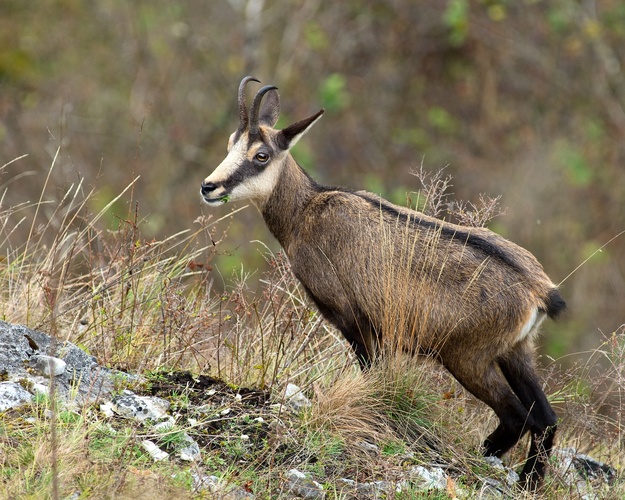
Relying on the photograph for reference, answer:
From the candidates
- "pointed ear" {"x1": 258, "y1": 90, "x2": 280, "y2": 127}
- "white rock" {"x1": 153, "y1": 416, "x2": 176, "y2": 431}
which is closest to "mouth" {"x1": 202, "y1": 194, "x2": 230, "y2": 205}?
"pointed ear" {"x1": 258, "y1": 90, "x2": 280, "y2": 127}

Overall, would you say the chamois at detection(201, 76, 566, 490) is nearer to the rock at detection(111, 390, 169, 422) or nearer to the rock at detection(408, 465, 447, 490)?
the rock at detection(408, 465, 447, 490)

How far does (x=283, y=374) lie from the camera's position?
6551 mm

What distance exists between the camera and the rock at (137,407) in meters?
5.67

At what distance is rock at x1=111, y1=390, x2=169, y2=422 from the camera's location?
5.67 m

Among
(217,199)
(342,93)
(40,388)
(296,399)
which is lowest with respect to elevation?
(342,93)

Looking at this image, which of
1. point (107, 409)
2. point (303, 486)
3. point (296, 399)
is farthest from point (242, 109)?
point (303, 486)

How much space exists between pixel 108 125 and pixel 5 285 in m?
12.7

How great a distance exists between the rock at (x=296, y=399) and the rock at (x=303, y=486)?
0.67 m

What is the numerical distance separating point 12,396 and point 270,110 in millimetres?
3418

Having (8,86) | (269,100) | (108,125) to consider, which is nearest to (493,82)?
(108,125)

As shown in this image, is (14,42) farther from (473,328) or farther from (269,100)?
(473,328)

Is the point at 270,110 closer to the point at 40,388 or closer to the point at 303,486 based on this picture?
the point at 40,388

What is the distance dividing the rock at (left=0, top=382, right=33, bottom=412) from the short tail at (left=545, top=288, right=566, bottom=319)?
3.18 metres

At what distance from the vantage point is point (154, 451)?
5.34 metres
